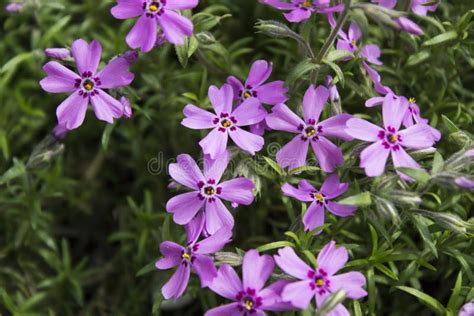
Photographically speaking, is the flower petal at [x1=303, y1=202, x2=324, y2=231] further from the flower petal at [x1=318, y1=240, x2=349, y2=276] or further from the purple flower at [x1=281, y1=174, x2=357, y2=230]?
the flower petal at [x1=318, y1=240, x2=349, y2=276]

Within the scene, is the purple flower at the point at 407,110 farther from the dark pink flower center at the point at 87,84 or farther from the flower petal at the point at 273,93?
the dark pink flower center at the point at 87,84

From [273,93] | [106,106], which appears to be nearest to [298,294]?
[273,93]

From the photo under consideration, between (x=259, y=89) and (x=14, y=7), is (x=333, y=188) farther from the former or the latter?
(x=14, y=7)

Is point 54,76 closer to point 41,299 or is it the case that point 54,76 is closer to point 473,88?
point 41,299

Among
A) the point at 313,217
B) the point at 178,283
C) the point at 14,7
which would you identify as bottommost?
the point at 178,283

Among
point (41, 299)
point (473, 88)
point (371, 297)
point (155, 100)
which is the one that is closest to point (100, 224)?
point (41, 299)

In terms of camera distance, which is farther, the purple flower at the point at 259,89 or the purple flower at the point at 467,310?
the purple flower at the point at 259,89

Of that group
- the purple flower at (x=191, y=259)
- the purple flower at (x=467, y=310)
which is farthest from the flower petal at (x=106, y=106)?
the purple flower at (x=467, y=310)

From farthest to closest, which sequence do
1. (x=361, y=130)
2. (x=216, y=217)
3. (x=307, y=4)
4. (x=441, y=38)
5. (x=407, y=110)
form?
(x=441, y=38), (x=307, y=4), (x=407, y=110), (x=216, y=217), (x=361, y=130)
